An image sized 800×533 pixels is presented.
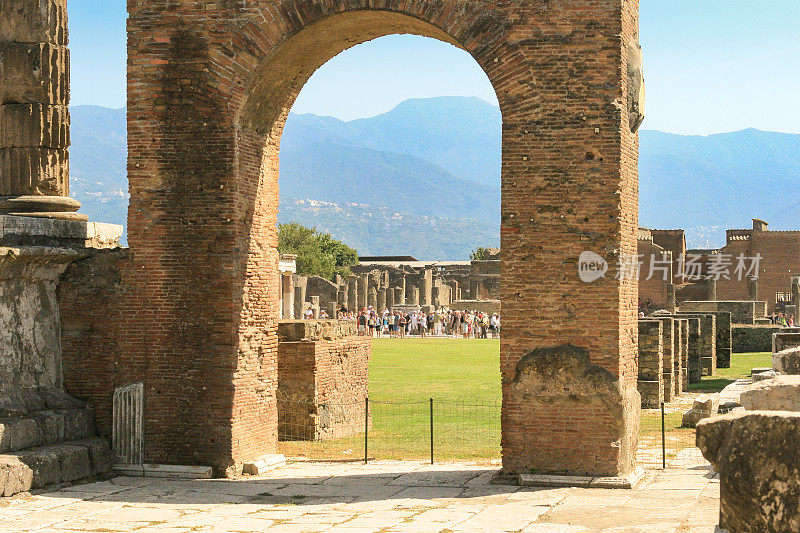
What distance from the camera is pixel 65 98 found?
1234 cm

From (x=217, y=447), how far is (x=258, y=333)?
57.5 inches

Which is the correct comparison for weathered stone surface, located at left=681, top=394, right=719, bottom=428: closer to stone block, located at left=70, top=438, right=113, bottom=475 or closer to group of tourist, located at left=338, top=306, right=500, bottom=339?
stone block, located at left=70, top=438, right=113, bottom=475

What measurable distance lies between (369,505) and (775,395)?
165 inches

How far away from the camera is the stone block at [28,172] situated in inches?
469

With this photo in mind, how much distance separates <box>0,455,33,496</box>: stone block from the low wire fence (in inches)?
157

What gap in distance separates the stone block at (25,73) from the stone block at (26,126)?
92 mm

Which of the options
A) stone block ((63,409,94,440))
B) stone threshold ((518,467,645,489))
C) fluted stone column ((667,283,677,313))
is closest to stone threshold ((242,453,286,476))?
stone block ((63,409,94,440))

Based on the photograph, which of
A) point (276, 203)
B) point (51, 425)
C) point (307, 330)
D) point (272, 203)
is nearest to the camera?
point (51, 425)

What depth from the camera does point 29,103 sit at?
1198 cm

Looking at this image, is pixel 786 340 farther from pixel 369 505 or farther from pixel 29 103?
pixel 29 103

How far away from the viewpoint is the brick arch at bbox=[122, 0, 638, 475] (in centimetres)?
1009

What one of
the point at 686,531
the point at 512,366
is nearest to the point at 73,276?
the point at 512,366

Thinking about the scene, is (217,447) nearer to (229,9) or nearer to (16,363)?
(16,363)

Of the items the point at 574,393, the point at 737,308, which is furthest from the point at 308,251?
the point at 574,393
